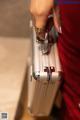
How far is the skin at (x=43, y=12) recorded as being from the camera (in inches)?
33.5

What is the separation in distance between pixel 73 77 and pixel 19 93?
524 mm

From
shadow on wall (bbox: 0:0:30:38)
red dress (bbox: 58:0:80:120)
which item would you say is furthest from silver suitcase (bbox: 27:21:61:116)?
shadow on wall (bbox: 0:0:30:38)

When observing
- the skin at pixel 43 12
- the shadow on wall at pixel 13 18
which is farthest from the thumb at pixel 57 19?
the shadow on wall at pixel 13 18

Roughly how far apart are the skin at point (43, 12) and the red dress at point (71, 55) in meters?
0.05

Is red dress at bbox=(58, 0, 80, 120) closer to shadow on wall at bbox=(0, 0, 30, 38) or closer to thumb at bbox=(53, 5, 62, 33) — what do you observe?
thumb at bbox=(53, 5, 62, 33)

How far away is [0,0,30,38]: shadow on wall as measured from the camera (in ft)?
5.10

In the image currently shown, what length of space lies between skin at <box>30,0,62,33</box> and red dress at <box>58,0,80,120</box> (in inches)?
2.1

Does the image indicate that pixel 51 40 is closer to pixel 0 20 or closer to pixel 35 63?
pixel 35 63

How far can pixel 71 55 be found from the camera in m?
0.85

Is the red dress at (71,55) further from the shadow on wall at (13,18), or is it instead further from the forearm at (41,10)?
the shadow on wall at (13,18)

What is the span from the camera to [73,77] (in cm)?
90

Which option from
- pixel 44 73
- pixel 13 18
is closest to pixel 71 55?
pixel 44 73

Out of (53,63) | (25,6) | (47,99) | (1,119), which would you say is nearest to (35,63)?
(53,63)

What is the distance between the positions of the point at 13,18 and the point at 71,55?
30.7 inches
